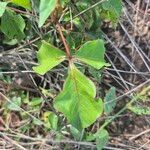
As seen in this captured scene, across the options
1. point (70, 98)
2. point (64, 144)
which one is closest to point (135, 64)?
point (64, 144)

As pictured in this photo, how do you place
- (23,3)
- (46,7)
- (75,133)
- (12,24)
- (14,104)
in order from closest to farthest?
(46,7) < (23,3) < (12,24) < (75,133) < (14,104)

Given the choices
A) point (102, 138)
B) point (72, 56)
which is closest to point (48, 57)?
point (72, 56)

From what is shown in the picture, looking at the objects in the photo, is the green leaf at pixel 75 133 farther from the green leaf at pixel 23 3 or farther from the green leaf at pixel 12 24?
the green leaf at pixel 23 3

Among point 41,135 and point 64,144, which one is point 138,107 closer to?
point 64,144

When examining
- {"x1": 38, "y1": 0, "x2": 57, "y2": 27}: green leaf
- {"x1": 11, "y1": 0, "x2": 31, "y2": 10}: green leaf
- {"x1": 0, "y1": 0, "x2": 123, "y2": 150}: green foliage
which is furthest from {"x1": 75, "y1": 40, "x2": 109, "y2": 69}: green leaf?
{"x1": 11, "y1": 0, "x2": 31, "y2": 10}: green leaf

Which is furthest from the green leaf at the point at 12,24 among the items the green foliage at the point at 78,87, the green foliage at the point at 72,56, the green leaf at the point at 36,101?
the green leaf at the point at 36,101

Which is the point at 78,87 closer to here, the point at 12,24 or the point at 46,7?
the point at 46,7
